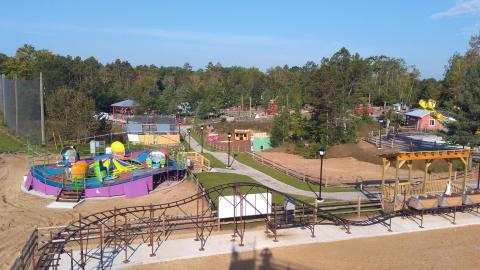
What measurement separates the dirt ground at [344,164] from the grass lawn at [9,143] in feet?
85.6

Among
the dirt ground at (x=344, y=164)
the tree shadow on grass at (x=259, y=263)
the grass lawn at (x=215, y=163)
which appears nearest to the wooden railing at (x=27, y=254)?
the tree shadow on grass at (x=259, y=263)

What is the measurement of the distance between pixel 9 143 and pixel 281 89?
2471 inches

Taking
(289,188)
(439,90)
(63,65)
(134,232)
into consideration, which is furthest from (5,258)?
(439,90)

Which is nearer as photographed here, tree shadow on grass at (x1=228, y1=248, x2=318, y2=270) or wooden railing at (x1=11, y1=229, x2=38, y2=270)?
wooden railing at (x1=11, y1=229, x2=38, y2=270)

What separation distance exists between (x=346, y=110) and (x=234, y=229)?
111ft

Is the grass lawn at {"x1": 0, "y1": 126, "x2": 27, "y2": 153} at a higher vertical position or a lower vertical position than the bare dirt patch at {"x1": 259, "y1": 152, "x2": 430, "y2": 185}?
higher

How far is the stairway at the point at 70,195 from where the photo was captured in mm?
26359

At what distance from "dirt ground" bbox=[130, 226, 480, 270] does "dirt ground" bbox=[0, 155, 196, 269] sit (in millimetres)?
7240

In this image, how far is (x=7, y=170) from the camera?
34.5m

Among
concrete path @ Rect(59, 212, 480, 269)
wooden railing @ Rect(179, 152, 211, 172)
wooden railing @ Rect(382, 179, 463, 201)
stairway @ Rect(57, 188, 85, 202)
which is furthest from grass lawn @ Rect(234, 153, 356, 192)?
stairway @ Rect(57, 188, 85, 202)

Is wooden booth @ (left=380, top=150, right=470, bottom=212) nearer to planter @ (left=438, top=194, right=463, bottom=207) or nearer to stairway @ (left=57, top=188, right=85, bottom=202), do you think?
planter @ (left=438, top=194, right=463, bottom=207)

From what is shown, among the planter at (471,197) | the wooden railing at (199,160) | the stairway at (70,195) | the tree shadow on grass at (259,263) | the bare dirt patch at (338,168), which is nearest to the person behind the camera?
the tree shadow on grass at (259,263)

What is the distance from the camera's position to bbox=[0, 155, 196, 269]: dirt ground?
19.5 meters

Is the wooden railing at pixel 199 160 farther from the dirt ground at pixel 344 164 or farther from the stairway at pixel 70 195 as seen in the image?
the stairway at pixel 70 195
